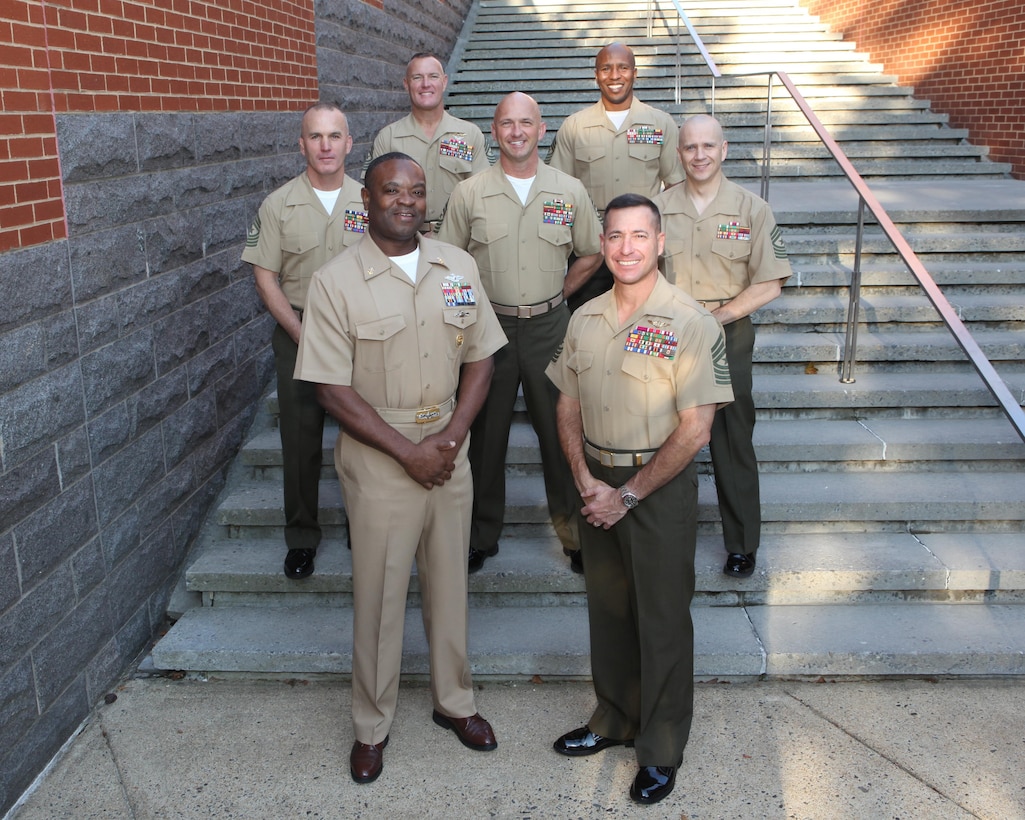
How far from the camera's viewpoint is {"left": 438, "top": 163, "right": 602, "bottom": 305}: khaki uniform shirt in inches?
173

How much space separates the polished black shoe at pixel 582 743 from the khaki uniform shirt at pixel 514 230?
1.79 metres

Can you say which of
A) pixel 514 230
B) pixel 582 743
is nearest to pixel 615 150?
pixel 514 230

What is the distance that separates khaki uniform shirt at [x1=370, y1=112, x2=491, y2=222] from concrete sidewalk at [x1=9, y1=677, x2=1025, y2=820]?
2628mm

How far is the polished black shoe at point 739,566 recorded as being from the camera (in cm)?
448

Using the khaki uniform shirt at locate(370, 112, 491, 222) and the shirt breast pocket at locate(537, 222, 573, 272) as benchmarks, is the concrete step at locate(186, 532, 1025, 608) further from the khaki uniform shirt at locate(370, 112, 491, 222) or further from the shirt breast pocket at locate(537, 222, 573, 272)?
the khaki uniform shirt at locate(370, 112, 491, 222)

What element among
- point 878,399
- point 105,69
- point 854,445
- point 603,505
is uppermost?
point 105,69

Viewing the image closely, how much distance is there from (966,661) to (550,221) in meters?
2.46

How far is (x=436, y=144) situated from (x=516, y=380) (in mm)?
1594

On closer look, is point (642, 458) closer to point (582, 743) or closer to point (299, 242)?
point (582, 743)

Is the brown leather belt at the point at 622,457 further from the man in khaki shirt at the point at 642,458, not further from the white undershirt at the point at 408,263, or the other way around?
the white undershirt at the point at 408,263

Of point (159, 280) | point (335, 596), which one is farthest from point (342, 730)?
point (159, 280)

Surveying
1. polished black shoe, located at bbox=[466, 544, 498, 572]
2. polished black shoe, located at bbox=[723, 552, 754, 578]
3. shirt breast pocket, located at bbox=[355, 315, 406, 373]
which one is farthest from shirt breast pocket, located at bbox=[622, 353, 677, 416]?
polished black shoe, located at bbox=[466, 544, 498, 572]

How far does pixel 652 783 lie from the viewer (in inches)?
A: 133

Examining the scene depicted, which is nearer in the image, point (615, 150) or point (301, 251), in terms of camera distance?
point (301, 251)
